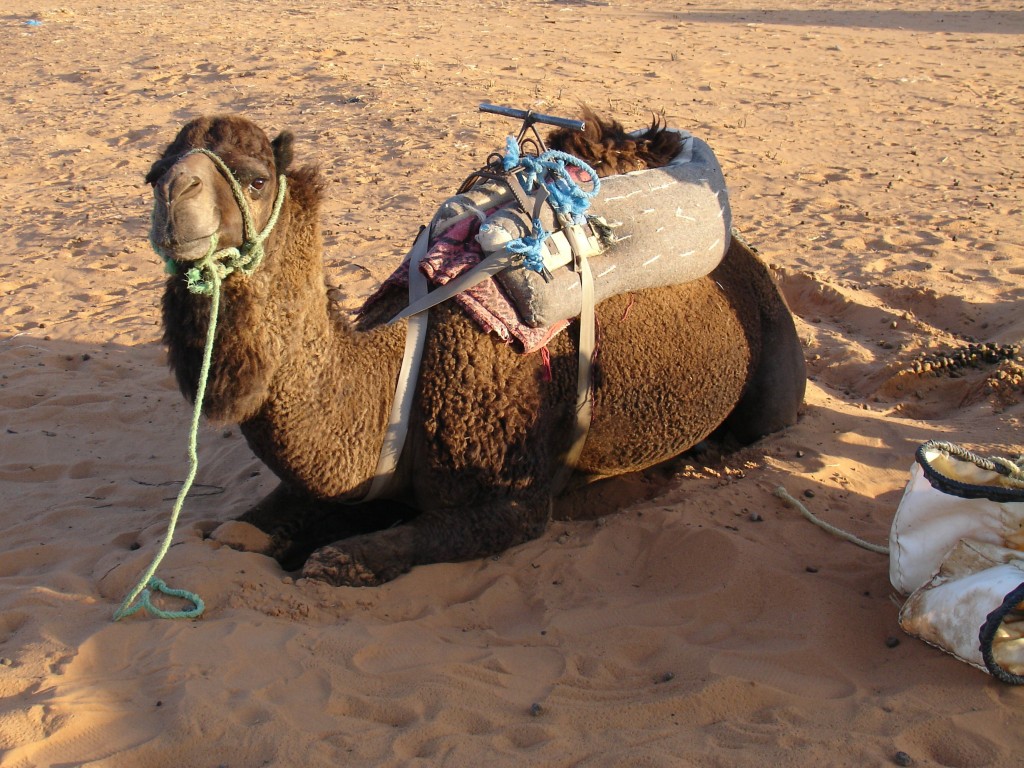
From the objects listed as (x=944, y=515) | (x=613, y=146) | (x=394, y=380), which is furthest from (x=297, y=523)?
(x=944, y=515)

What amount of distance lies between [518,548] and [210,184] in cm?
211

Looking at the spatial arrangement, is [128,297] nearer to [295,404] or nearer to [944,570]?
[295,404]

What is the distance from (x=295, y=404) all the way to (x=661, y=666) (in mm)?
1791

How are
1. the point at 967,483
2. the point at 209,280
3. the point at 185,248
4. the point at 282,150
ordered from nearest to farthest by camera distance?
1. the point at 185,248
2. the point at 209,280
3. the point at 967,483
4. the point at 282,150

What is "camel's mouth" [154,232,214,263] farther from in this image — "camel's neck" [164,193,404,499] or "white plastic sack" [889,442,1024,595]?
"white plastic sack" [889,442,1024,595]

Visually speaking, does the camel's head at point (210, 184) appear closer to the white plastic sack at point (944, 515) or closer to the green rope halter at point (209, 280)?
the green rope halter at point (209, 280)

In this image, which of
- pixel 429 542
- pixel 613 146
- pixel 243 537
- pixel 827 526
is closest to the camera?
pixel 429 542

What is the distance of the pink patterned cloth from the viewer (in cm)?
436

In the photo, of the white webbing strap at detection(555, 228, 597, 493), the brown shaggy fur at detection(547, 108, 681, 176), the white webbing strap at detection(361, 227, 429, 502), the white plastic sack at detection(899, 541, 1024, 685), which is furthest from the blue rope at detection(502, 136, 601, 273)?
the white plastic sack at detection(899, 541, 1024, 685)

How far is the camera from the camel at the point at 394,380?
3.68m

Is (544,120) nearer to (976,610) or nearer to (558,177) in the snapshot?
(558,177)

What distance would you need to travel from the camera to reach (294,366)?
3.99 metres

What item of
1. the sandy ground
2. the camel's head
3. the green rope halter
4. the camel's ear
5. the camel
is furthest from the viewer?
the camel's ear

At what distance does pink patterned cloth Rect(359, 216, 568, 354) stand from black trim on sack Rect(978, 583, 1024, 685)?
2.15 meters
